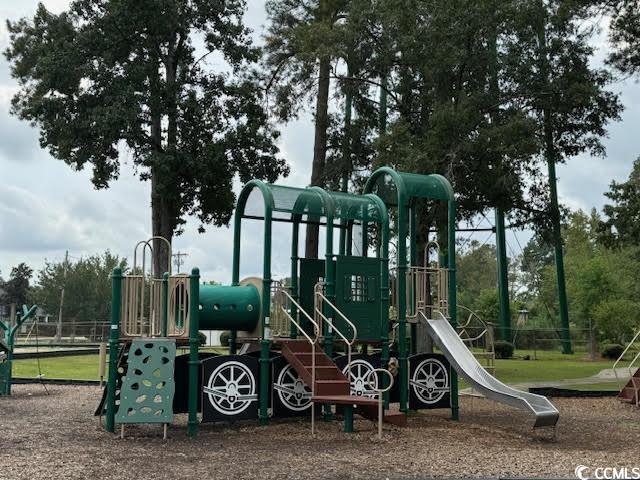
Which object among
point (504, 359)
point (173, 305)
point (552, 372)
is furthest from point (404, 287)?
point (504, 359)

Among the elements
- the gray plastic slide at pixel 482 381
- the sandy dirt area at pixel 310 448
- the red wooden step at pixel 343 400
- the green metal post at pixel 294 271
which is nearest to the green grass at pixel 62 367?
the sandy dirt area at pixel 310 448

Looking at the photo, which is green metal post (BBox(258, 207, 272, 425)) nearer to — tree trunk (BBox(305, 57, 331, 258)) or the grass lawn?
the grass lawn

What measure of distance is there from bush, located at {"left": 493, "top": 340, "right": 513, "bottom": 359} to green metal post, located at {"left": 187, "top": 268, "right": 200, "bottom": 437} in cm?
2383

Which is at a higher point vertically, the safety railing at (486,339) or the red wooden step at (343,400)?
the safety railing at (486,339)

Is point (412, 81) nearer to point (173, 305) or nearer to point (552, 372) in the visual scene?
point (552, 372)

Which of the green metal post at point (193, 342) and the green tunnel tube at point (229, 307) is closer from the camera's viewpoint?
the green metal post at point (193, 342)

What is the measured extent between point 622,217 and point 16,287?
3244 inches

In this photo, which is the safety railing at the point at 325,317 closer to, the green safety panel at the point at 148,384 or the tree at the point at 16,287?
the green safety panel at the point at 148,384

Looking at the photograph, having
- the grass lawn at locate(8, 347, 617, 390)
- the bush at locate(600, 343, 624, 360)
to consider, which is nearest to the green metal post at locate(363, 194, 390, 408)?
the grass lawn at locate(8, 347, 617, 390)

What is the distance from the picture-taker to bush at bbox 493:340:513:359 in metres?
32.8

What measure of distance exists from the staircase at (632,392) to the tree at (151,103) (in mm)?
13792

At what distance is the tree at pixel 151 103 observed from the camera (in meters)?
24.1

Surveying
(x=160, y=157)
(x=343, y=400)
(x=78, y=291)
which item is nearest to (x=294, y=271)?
(x=343, y=400)

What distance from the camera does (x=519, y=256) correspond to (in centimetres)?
8456
